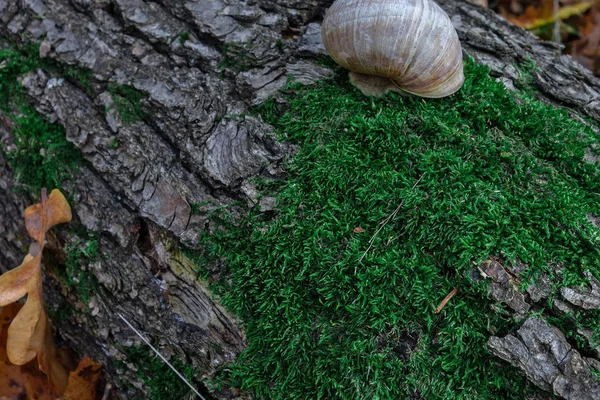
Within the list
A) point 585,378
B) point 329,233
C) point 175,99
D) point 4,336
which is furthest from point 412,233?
point 4,336

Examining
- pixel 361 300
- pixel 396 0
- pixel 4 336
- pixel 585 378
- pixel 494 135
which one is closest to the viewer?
pixel 585 378

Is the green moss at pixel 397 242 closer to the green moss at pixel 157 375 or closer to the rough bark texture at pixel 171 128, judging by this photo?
the rough bark texture at pixel 171 128

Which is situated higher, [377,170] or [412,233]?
[377,170]

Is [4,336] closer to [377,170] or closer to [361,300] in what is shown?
[361,300]

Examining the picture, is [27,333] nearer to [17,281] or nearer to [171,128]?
[17,281]

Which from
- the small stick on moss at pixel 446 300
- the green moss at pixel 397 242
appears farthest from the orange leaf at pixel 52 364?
the small stick on moss at pixel 446 300

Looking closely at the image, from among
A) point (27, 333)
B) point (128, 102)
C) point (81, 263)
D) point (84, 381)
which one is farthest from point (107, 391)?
point (128, 102)
